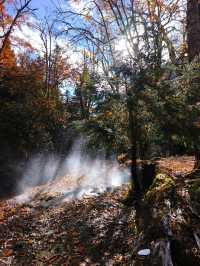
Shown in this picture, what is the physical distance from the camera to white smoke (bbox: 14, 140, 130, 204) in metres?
10.4

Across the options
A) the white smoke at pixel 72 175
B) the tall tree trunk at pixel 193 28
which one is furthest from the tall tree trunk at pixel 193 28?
the white smoke at pixel 72 175

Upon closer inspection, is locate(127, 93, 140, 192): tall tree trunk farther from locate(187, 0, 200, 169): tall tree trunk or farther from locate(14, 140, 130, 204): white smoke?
locate(187, 0, 200, 169): tall tree trunk

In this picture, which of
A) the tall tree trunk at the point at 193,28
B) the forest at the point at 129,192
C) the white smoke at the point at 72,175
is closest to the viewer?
the forest at the point at 129,192

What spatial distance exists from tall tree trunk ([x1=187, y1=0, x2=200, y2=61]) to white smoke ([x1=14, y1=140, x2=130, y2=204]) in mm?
4448

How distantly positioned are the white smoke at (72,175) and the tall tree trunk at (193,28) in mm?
4448

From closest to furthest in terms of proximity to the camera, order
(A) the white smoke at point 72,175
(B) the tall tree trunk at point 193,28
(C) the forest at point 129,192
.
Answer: (C) the forest at point 129,192, (B) the tall tree trunk at point 193,28, (A) the white smoke at point 72,175

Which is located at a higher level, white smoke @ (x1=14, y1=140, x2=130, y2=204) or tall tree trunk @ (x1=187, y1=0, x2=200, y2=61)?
tall tree trunk @ (x1=187, y1=0, x2=200, y2=61)

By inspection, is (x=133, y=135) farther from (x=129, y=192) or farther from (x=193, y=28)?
(x=193, y=28)

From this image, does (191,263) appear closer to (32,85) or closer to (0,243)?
(0,243)

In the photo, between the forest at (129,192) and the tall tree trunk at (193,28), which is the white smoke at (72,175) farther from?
the tall tree trunk at (193,28)

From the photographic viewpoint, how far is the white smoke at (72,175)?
1040 centimetres

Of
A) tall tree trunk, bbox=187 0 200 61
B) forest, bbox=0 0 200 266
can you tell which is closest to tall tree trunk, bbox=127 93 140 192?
forest, bbox=0 0 200 266

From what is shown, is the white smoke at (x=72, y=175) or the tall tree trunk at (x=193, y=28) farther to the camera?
the white smoke at (x=72, y=175)

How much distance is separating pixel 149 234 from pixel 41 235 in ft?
9.52
